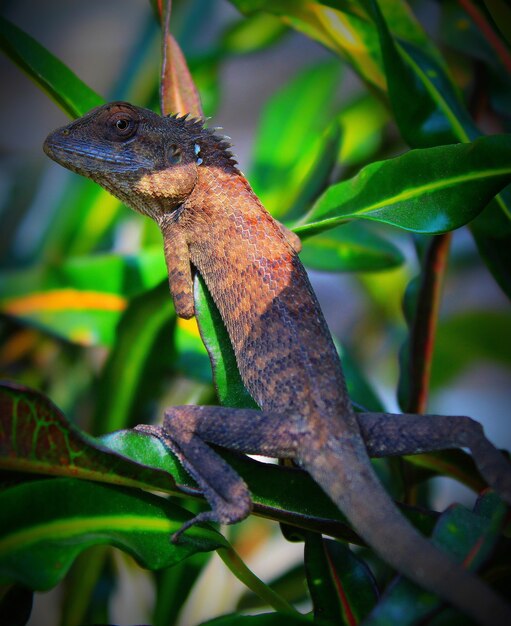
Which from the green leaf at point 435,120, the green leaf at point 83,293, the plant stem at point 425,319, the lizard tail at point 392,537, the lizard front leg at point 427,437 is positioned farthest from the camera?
the green leaf at point 83,293

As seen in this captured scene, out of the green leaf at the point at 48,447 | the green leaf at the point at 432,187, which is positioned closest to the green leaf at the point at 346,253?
the green leaf at the point at 432,187

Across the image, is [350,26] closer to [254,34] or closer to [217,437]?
[254,34]

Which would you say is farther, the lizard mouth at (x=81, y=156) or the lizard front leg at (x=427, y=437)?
→ the lizard mouth at (x=81, y=156)

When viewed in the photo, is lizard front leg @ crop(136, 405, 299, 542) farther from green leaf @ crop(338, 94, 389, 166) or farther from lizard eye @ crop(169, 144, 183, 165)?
green leaf @ crop(338, 94, 389, 166)

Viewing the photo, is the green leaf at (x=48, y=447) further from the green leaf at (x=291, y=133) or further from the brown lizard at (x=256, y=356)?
the green leaf at (x=291, y=133)

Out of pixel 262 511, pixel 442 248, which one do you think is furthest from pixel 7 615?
pixel 442 248

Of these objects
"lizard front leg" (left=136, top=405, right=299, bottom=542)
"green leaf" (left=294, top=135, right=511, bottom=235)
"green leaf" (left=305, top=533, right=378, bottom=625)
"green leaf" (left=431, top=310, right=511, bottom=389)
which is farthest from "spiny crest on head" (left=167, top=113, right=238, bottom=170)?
"green leaf" (left=431, top=310, right=511, bottom=389)
